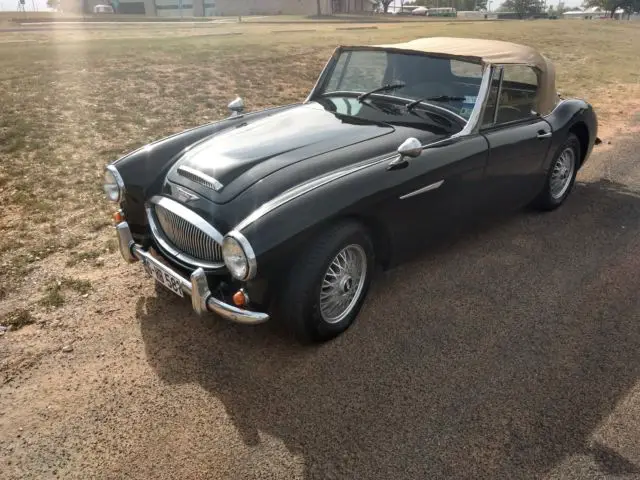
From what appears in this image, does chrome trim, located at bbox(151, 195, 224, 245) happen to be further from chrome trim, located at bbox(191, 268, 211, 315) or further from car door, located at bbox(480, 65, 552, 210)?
car door, located at bbox(480, 65, 552, 210)

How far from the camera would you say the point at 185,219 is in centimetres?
304

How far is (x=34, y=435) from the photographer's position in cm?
254

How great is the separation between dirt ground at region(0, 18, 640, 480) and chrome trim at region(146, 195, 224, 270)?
49cm

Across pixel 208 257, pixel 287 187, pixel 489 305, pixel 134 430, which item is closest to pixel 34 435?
pixel 134 430

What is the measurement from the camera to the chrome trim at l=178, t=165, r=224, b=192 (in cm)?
309

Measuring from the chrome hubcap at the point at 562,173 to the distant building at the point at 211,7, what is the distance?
7174 cm

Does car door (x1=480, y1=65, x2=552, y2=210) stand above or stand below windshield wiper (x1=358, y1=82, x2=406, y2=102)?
below

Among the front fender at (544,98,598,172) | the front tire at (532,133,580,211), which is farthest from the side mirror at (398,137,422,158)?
the front tire at (532,133,580,211)

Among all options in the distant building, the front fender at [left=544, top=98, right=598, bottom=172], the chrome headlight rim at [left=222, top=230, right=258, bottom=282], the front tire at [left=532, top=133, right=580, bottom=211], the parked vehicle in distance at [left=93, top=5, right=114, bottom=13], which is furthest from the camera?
the distant building

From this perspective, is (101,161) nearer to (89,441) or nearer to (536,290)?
(89,441)

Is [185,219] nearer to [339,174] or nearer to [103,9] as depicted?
[339,174]

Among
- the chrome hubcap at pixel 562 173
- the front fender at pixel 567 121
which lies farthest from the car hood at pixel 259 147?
the chrome hubcap at pixel 562 173

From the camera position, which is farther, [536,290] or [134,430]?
[536,290]

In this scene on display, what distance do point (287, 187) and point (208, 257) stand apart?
0.62m
